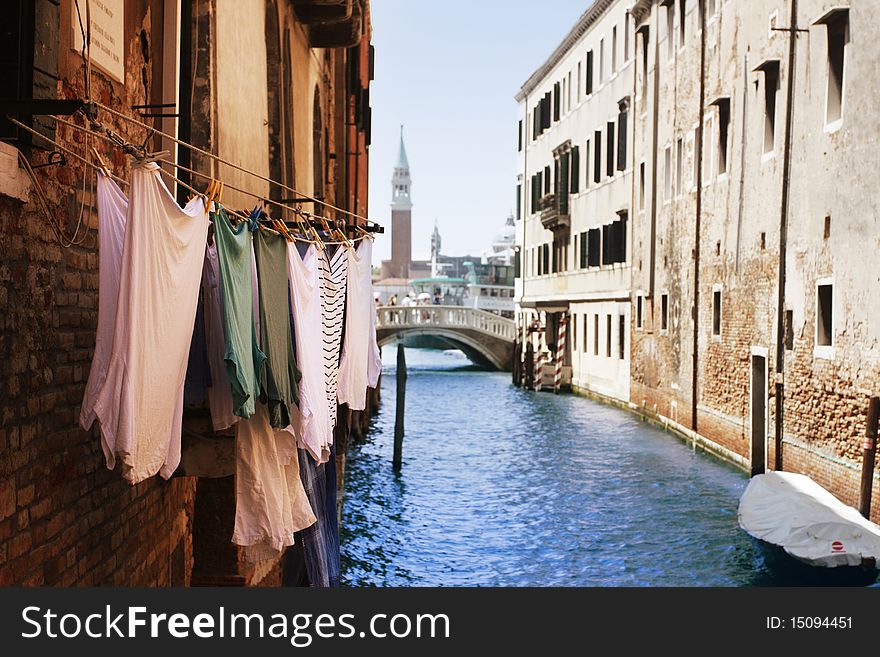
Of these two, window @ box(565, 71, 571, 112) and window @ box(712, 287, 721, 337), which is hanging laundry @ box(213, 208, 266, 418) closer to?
window @ box(712, 287, 721, 337)

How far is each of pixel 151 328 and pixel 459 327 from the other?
3066cm

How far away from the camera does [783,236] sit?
12.6 metres

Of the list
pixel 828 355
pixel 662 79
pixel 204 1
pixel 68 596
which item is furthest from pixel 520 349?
pixel 68 596

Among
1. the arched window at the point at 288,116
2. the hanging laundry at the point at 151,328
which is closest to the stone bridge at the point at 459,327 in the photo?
the arched window at the point at 288,116

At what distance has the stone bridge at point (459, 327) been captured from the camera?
33.8 meters

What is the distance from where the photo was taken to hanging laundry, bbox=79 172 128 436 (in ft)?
10.2

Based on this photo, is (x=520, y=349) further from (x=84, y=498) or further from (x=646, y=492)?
(x=84, y=498)

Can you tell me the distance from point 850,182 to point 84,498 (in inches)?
336

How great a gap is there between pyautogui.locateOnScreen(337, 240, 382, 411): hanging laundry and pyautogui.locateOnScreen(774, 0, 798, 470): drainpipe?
312 inches

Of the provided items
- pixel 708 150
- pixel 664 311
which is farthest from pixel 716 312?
pixel 664 311

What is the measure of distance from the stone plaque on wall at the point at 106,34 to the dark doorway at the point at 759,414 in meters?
10.5

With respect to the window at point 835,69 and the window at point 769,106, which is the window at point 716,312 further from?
the window at point 835,69

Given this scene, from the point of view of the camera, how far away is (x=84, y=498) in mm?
3766

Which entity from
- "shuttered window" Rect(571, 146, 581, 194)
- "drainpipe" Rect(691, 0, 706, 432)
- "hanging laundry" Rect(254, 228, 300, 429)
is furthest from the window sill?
"shuttered window" Rect(571, 146, 581, 194)
